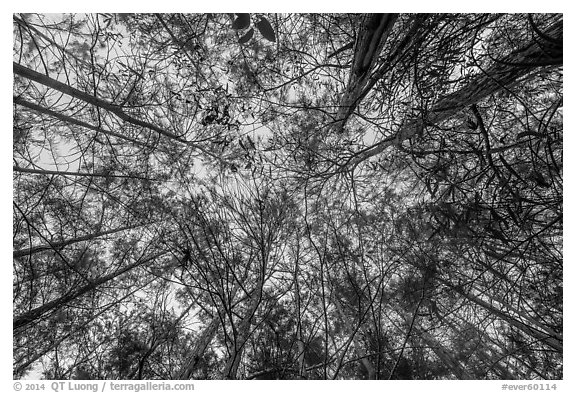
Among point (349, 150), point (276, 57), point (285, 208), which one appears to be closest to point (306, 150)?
point (349, 150)

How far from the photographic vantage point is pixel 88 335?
4453 mm

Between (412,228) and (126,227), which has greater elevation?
(126,227)

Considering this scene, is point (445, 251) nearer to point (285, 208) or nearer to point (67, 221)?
point (285, 208)

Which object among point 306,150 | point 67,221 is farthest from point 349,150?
point 67,221

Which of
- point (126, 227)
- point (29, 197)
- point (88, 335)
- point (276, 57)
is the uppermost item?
point (276, 57)

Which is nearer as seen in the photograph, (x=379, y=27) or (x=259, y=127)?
(x=379, y=27)

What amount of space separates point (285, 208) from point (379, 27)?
7.78 ft

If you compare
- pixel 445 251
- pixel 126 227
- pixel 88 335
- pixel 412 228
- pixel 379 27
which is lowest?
pixel 88 335

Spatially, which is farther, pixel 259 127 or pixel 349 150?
pixel 259 127

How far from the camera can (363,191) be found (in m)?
4.84

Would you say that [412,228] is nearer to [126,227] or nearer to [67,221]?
[126,227]

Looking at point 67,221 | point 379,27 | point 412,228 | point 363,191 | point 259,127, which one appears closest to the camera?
point 379,27

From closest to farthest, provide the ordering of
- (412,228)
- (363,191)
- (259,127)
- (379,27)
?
(379,27) → (412,228) → (259,127) → (363,191)

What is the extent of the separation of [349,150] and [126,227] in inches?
180
